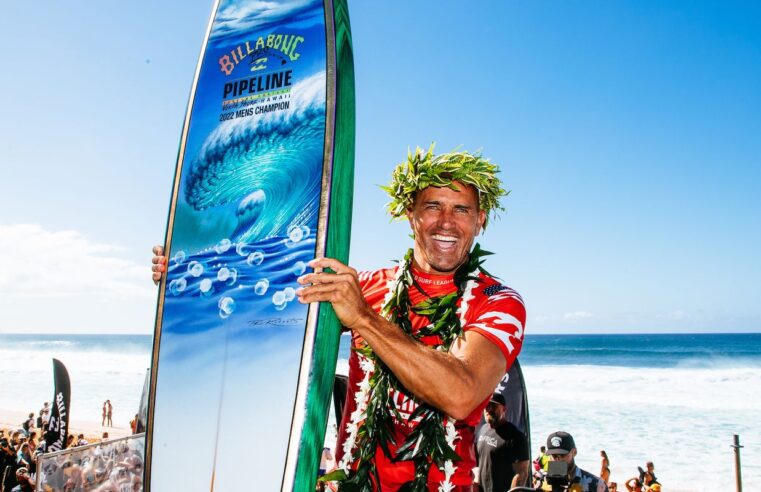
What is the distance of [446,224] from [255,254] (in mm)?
921

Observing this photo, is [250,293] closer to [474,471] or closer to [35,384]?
[474,471]

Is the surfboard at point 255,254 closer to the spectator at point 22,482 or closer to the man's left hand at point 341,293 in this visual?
the man's left hand at point 341,293

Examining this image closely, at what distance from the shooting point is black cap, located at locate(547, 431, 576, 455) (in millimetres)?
5089

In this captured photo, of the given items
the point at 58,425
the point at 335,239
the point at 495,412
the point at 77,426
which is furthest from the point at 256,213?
the point at 77,426

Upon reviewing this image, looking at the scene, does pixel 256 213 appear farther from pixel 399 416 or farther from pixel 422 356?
pixel 422 356

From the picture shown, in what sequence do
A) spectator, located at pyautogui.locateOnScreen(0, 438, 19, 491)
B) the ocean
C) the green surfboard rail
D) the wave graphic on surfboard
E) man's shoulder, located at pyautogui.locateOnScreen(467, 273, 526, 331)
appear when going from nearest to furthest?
1. man's shoulder, located at pyautogui.locateOnScreen(467, 273, 526, 331)
2. the green surfboard rail
3. the wave graphic on surfboard
4. spectator, located at pyautogui.locateOnScreen(0, 438, 19, 491)
5. the ocean

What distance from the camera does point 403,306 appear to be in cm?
202

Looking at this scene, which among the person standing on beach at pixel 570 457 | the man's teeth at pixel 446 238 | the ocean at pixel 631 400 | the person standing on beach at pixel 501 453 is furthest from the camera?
the ocean at pixel 631 400

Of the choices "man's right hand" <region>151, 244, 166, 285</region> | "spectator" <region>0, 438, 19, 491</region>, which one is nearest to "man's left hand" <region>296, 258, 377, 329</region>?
"man's right hand" <region>151, 244, 166, 285</region>

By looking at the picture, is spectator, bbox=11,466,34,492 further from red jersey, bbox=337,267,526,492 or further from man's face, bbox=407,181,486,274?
man's face, bbox=407,181,486,274

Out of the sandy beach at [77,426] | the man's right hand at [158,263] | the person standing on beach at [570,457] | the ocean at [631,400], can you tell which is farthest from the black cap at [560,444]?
the sandy beach at [77,426]

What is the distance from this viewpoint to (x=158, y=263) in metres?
2.69

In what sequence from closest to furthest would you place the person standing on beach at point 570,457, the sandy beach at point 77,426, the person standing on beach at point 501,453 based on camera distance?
the person standing on beach at point 501,453 → the person standing on beach at point 570,457 → the sandy beach at point 77,426

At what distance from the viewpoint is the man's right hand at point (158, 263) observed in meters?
2.68
